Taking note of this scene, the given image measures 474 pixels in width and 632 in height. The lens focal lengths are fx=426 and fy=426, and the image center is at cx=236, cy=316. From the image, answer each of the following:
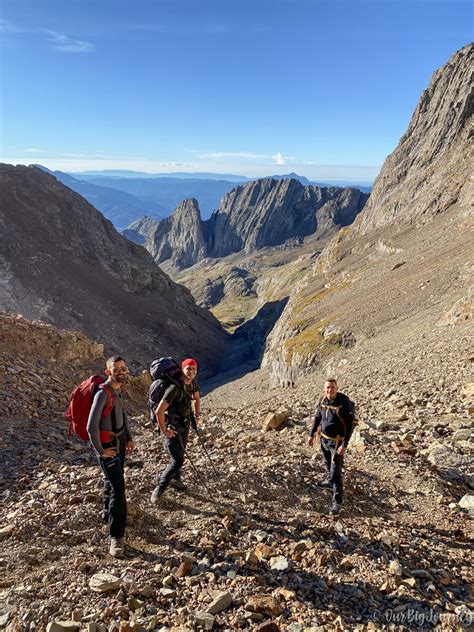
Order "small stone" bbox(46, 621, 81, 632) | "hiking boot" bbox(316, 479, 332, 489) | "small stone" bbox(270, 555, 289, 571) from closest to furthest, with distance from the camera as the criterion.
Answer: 1. "small stone" bbox(46, 621, 81, 632)
2. "small stone" bbox(270, 555, 289, 571)
3. "hiking boot" bbox(316, 479, 332, 489)

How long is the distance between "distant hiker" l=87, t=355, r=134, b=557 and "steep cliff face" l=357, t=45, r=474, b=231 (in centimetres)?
7002

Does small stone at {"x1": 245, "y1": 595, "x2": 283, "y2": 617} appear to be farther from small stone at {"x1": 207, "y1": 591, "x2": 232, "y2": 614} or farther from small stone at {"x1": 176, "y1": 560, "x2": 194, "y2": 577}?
small stone at {"x1": 176, "y1": 560, "x2": 194, "y2": 577}

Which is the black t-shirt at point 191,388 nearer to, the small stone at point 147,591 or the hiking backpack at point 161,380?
the hiking backpack at point 161,380

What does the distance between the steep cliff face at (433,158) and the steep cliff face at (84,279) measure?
4761cm

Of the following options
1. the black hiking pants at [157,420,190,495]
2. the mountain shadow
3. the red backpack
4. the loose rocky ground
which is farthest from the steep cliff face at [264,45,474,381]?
the red backpack

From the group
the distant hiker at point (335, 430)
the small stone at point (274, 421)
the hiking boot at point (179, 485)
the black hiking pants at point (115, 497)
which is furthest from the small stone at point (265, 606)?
the small stone at point (274, 421)

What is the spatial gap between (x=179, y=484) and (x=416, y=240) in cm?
6704

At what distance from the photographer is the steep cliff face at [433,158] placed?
72369 millimetres

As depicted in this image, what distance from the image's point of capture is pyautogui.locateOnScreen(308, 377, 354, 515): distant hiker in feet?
30.7

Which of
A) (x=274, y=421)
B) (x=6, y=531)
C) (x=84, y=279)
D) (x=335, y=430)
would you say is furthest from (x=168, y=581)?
(x=84, y=279)

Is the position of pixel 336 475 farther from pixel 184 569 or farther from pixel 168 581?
pixel 168 581

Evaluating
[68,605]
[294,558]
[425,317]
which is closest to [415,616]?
[294,558]

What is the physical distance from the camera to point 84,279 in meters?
75.7

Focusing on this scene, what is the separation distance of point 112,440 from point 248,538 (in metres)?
3.09
